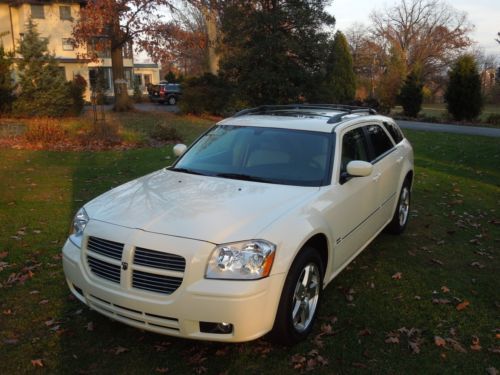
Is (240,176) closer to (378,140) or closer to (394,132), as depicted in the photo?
(378,140)

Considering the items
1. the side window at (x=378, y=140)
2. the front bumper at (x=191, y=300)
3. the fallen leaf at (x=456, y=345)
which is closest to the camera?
the front bumper at (x=191, y=300)

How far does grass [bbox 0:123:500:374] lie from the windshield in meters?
1.24

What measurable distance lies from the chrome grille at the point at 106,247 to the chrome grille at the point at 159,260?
0.53 feet

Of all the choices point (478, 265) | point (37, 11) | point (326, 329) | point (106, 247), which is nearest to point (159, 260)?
point (106, 247)

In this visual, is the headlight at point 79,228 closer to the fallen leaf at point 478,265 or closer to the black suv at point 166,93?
the fallen leaf at point 478,265

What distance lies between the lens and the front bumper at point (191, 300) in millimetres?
3084

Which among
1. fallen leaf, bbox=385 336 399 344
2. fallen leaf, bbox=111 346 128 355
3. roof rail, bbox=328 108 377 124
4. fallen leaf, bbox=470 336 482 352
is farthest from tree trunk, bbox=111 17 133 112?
fallen leaf, bbox=470 336 482 352

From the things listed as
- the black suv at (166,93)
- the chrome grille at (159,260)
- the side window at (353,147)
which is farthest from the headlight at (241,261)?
the black suv at (166,93)

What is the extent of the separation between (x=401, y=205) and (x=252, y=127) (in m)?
2.56

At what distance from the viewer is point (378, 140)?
223 inches

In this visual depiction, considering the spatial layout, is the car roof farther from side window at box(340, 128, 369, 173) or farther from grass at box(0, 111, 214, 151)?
grass at box(0, 111, 214, 151)

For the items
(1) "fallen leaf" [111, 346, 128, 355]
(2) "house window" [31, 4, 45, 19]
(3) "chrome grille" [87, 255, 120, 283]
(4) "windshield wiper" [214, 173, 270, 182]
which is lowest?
(1) "fallen leaf" [111, 346, 128, 355]

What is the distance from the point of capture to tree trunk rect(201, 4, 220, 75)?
90.9ft

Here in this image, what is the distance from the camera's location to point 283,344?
11.7ft
